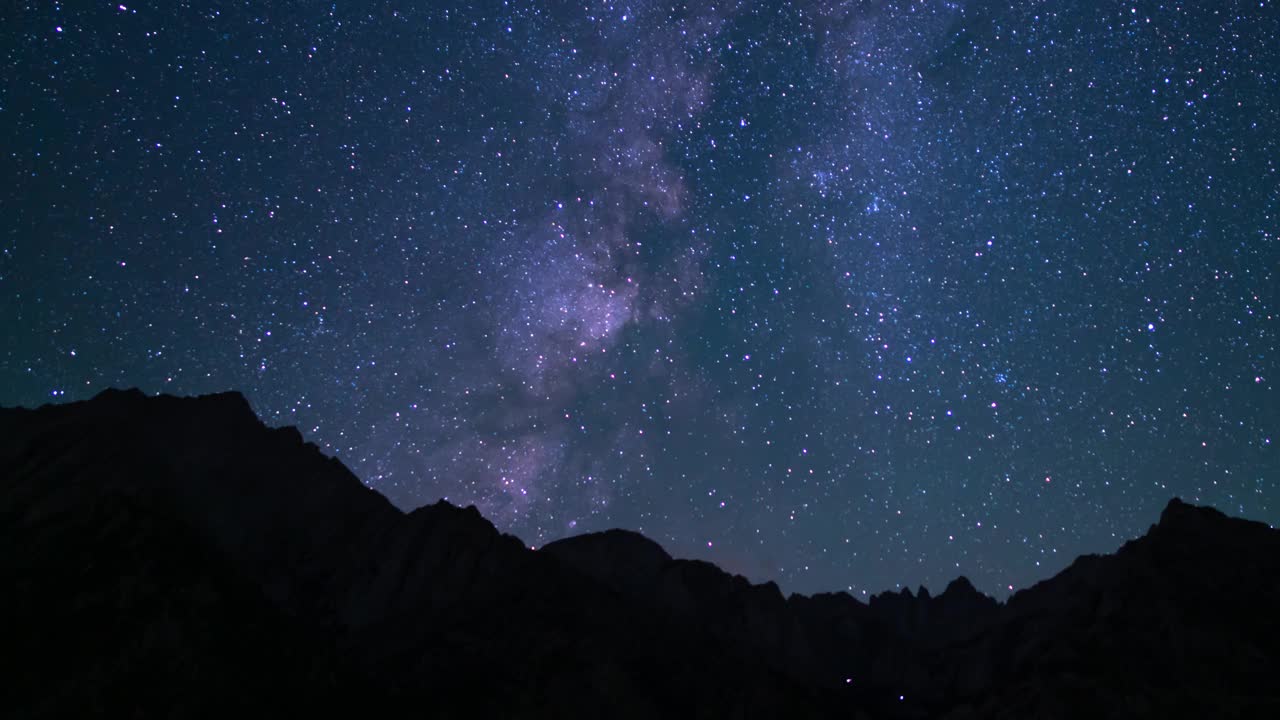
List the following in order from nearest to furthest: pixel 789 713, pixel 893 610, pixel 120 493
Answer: pixel 120 493 → pixel 789 713 → pixel 893 610

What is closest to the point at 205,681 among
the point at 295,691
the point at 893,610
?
the point at 295,691

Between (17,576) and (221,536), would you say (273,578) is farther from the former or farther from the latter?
(17,576)

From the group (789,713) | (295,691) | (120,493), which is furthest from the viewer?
(789,713)

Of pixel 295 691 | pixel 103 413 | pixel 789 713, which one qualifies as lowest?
pixel 789 713

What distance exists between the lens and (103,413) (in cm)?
4438

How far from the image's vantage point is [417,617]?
137 feet

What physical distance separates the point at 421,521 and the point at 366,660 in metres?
11.8

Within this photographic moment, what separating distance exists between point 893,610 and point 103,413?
68.0 m

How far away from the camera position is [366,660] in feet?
123

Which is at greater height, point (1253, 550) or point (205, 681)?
point (1253, 550)

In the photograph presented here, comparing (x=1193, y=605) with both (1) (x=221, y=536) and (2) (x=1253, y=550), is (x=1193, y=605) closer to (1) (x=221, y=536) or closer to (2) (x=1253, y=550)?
(2) (x=1253, y=550)

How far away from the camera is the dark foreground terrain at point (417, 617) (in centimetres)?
3048

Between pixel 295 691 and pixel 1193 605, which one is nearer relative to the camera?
pixel 295 691

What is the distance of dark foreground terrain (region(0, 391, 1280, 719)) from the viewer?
30484 millimetres
